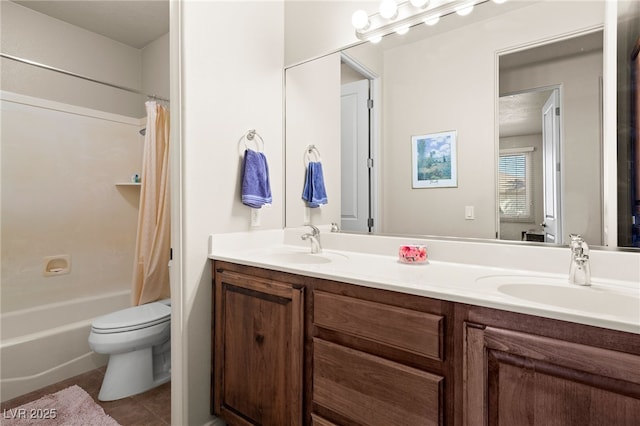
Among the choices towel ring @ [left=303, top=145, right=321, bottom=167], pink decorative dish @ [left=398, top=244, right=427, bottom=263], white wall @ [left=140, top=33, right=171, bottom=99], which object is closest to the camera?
pink decorative dish @ [left=398, top=244, right=427, bottom=263]

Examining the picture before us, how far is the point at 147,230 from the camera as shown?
7.04ft

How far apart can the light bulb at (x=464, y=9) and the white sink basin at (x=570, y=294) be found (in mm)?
1150

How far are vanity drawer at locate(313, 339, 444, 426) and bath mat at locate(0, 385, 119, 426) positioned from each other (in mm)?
1272

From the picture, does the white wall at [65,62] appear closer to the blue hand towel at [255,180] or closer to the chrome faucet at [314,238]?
the blue hand towel at [255,180]

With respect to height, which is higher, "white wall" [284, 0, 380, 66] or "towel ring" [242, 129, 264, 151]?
"white wall" [284, 0, 380, 66]

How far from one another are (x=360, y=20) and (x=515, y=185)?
1.10 metres

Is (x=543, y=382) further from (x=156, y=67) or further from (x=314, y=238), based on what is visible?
(x=156, y=67)

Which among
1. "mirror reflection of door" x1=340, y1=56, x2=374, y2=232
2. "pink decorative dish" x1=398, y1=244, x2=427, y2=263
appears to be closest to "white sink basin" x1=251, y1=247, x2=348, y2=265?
"mirror reflection of door" x1=340, y1=56, x2=374, y2=232

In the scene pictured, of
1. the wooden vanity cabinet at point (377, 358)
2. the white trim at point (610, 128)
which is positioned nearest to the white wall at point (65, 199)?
the wooden vanity cabinet at point (377, 358)

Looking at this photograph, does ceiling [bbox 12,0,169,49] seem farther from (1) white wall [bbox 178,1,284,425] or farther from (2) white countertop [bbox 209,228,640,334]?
(2) white countertop [bbox 209,228,640,334]

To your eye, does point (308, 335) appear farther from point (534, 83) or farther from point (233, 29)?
point (233, 29)

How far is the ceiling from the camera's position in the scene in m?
2.32

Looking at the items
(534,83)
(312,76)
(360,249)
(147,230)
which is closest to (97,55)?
(147,230)

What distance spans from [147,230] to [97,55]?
1.73m
